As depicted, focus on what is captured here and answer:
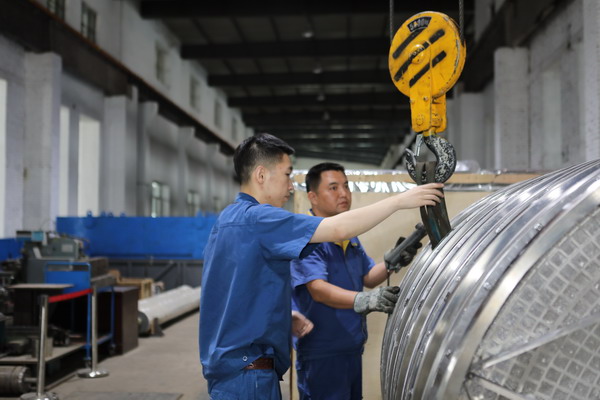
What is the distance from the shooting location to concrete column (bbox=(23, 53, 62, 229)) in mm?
7785

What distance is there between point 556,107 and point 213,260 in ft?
22.4

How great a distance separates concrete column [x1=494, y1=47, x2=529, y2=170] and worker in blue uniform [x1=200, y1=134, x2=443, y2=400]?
706cm

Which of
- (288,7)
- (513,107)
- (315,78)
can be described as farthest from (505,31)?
(315,78)

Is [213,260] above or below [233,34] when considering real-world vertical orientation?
below

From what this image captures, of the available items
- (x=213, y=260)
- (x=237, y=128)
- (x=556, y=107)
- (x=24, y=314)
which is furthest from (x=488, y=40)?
(x=237, y=128)

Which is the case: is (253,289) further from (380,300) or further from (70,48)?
(70,48)

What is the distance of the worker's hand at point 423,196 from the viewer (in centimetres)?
160

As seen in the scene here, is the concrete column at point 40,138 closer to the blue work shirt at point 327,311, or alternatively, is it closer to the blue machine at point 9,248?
the blue machine at point 9,248

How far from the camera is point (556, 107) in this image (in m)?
7.41

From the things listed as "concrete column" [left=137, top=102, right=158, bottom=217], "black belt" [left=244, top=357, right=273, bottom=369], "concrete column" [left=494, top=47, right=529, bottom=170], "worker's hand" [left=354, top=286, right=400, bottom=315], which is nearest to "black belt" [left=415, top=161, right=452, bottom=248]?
"worker's hand" [left=354, top=286, right=400, bottom=315]

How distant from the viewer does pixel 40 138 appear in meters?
7.82

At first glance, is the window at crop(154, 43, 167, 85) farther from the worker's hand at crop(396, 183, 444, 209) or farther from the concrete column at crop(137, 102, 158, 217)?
the worker's hand at crop(396, 183, 444, 209)

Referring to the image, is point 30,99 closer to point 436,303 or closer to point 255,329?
point 255,329

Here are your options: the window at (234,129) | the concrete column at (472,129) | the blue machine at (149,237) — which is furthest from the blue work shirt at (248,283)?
the window at (234,129)
